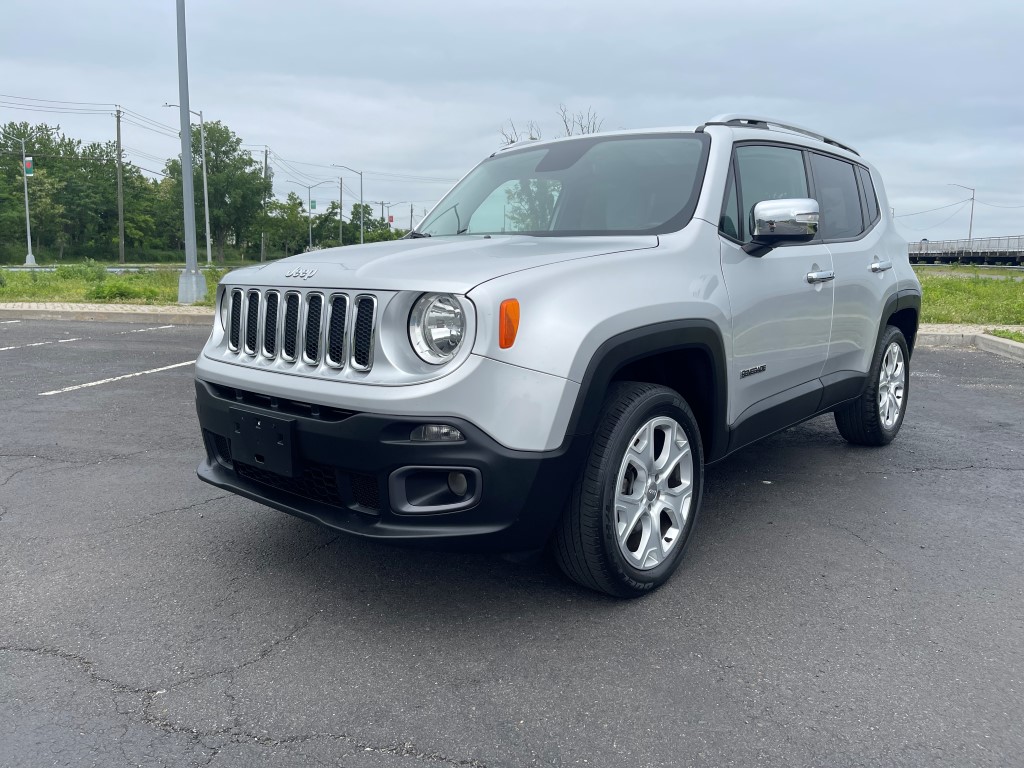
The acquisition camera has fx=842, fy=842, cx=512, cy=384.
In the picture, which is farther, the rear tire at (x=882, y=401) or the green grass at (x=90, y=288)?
the green grass at (x=90, y=288)

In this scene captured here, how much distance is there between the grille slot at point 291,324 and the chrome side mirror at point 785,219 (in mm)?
1935

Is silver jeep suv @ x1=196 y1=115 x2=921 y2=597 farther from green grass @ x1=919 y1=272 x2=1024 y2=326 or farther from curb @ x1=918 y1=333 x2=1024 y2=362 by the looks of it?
green grass @ x1=919 y1=272 x2=1024 y2=326

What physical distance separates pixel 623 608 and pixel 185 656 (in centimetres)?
154

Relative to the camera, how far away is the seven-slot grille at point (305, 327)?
9.20 feet

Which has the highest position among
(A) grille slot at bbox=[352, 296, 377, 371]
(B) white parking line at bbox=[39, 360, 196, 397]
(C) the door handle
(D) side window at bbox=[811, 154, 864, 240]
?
(D) side window at bbox=[811, 154, 864, 240]

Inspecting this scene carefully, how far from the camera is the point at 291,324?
3057 mm

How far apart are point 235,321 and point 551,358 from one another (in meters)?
1.40

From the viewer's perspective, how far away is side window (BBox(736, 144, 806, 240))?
391 cm

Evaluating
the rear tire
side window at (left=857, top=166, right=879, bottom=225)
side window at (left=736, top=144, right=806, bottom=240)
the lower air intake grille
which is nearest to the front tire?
the lower air intake grille

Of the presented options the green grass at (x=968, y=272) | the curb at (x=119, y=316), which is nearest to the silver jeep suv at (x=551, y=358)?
the curb at (x=119, y=316)

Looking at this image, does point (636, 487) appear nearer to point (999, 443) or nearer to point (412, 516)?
point (412, 516)

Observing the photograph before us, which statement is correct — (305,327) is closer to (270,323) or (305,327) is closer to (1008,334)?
(270,323)

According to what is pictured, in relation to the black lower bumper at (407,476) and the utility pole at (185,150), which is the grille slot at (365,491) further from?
the utility pole at (185,150)

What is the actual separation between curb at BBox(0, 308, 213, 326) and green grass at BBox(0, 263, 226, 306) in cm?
202
